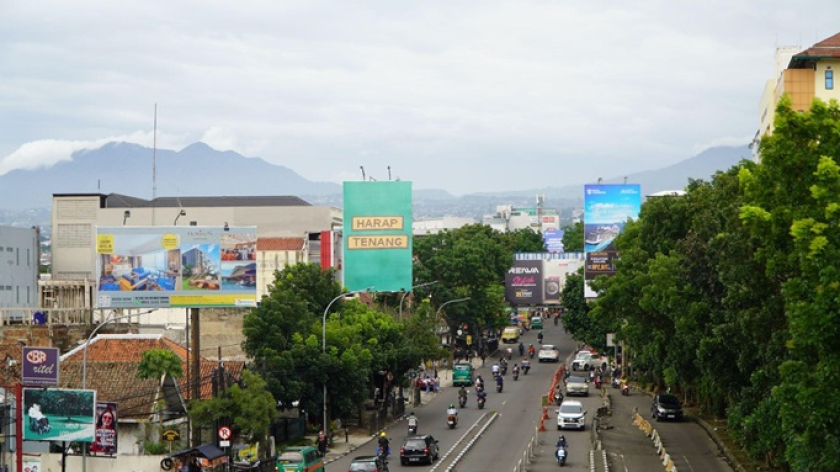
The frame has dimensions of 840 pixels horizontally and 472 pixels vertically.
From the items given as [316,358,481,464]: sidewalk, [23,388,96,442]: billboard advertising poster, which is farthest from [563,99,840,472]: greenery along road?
[23,388,96,442]: billboard advertising poster

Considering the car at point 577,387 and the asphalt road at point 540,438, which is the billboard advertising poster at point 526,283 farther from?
the car at point 577,387

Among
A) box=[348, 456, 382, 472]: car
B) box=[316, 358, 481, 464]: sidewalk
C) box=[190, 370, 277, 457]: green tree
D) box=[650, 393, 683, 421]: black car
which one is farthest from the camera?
box=[650, 393, 683, 421]: black car

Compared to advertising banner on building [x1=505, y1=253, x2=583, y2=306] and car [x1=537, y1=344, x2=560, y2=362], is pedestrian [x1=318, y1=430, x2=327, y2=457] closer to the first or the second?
car [x1=537, y1=344, x2=560, y2=362]

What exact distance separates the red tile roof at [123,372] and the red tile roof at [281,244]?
38224mm

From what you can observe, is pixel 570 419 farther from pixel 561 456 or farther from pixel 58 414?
pixel 58 414

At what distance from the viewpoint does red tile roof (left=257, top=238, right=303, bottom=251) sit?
97.9m

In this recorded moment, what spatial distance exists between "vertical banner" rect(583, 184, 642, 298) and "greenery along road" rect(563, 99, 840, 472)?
3054cm

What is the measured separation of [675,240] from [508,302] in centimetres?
6371

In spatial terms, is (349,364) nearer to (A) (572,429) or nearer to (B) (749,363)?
(A) (572,429)

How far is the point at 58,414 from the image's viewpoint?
38031mm

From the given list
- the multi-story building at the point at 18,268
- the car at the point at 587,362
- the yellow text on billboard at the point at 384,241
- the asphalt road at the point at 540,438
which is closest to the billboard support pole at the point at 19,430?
the asphalt road at the point at 540,438

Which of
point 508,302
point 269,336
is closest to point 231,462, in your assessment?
point 269,336

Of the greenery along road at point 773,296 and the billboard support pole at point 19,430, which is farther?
the billboard support pole at point 19,430

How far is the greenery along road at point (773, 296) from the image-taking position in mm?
30500
